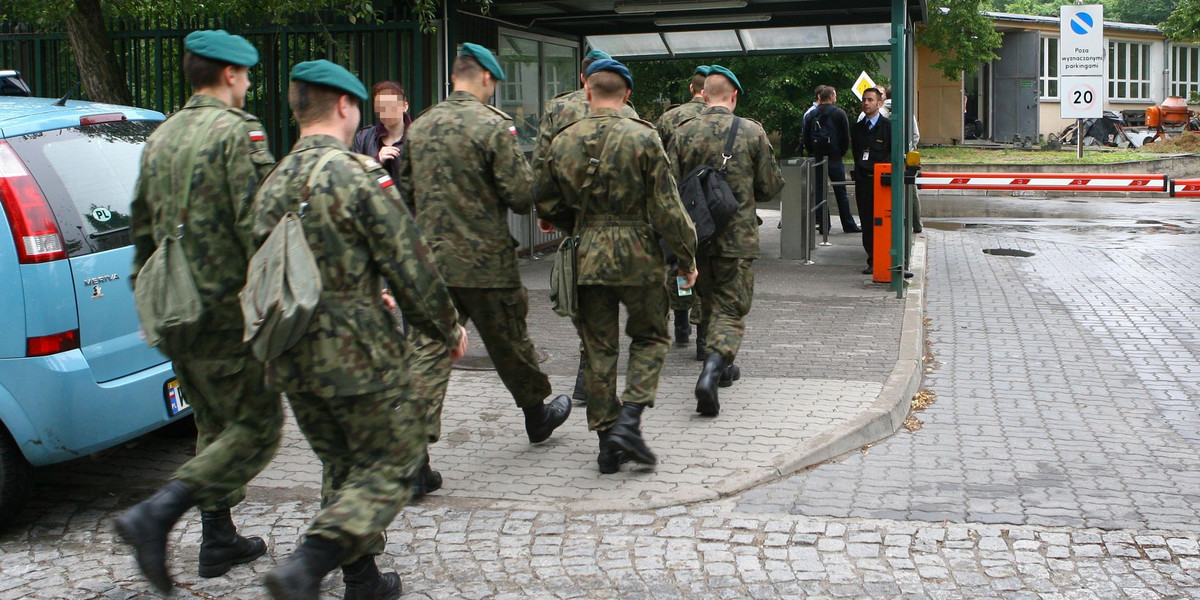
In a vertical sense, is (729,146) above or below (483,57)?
below

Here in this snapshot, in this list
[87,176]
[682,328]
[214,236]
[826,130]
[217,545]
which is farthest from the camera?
[826,130]

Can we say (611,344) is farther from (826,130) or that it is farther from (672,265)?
(826,130)

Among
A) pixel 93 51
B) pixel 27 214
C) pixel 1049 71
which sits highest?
pixel 1049 71

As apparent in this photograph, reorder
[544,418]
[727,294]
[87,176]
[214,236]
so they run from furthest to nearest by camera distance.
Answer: [727,294] < [544,418] < [87,176] < [214,236]

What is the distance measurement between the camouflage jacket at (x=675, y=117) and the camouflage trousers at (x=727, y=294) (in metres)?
0.87

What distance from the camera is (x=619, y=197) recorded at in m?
5.45

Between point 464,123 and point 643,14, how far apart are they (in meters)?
7.30

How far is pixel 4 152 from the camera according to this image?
16.0ft

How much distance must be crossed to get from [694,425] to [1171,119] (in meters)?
35.8

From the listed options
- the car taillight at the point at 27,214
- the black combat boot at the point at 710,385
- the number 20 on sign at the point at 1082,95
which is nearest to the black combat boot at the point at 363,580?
the car taillight at the point at 27,214

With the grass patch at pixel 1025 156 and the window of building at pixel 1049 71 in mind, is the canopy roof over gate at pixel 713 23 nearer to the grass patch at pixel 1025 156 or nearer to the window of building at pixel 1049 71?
the grass patch at pixel 1025 156

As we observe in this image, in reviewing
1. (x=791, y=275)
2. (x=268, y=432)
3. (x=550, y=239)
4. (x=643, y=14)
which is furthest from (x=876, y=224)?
(x=268, y=432)

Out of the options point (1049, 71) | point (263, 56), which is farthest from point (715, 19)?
point (1049, 71)

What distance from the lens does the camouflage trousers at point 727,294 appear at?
22.4ft
